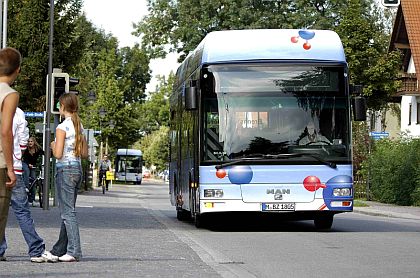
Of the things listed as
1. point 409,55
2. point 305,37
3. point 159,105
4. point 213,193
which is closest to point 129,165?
point 159,105

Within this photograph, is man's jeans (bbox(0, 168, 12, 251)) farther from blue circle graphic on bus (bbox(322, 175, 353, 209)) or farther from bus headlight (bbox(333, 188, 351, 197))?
bus headlight (bbox(333, 188, 351, 197))

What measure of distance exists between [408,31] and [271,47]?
129 feet

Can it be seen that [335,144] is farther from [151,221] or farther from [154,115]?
[154,115]

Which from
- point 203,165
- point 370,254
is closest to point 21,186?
point 370,254

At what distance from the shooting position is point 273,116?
20484mm

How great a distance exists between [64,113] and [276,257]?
12.3 feet

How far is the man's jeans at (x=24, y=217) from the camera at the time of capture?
1227 cm

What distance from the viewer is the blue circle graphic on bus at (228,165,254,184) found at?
2028 cm

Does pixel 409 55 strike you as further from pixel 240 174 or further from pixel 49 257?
pixel 49 257

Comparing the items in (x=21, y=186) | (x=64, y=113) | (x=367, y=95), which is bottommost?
(x=21, y=186)

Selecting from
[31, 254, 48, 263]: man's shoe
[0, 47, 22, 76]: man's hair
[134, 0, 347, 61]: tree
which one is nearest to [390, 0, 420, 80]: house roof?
[134, 0, 347, 61]: tree

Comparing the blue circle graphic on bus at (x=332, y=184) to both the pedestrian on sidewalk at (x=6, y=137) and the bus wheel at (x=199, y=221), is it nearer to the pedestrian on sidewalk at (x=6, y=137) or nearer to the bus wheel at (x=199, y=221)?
the bus wheel at (x=199, y=221)

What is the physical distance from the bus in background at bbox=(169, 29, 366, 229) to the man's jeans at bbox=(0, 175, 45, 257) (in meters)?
7.95

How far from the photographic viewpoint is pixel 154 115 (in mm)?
133750
